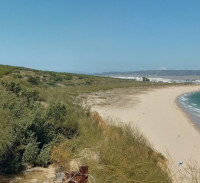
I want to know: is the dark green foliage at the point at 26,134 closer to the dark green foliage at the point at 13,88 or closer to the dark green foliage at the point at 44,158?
the dark green foliage at the point at 44,158

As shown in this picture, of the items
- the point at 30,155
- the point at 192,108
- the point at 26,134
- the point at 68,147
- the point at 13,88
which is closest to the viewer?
the point at 30,155

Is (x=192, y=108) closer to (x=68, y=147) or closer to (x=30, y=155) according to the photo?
(x=68, y=147)

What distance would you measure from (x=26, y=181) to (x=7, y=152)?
1.07m

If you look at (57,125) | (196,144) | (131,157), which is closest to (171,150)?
(196,144)

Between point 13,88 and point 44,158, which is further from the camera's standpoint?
point 13,88

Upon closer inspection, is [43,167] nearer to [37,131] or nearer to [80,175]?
[37,131]

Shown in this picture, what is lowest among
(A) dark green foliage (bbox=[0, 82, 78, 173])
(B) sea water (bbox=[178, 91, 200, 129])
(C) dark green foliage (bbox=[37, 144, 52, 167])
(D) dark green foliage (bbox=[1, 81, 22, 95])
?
(B) sea water (bbox=[178, 91, 200, 129])

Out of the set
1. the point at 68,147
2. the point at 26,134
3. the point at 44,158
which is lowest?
the point at 44,158

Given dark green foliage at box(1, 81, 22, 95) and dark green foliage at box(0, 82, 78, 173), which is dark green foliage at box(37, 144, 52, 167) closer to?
dark green foliage at box(0, 82, 78, 173)

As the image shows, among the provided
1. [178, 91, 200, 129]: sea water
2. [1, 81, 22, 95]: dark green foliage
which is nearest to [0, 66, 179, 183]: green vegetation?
[1, 81, 22, 95]: dark green foliage

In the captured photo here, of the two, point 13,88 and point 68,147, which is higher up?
point 13,88

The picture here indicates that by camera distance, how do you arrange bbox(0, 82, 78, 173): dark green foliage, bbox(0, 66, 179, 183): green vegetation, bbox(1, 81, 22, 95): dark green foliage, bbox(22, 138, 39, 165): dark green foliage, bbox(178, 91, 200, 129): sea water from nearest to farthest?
bbox(0, 66, 179, 183): green vegetation
bbox(0, 82, 78, 173): dark green foliage
bbox(22, 138, 39, 165): dark green foliage
bbox(1, 81, 22, 95): dark green foliage
bbox(178, 91, 200, 129): sea water

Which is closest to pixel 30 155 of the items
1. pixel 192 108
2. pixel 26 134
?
pixel 26 134

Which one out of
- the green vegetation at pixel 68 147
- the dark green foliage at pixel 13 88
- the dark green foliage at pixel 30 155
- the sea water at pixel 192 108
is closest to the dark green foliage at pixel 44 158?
the green vegetation at pixel 68 147
